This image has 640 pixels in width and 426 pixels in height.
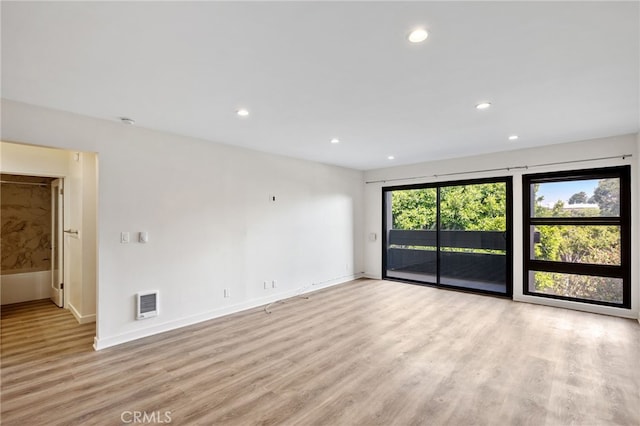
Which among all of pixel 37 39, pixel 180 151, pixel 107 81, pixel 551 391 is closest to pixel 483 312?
pixel 551 391

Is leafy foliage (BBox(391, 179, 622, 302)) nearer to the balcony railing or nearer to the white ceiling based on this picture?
the balcony railing

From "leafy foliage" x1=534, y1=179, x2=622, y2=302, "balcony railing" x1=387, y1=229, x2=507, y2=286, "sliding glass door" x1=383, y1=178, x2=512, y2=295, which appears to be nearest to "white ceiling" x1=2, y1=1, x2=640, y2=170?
"leafy foliage" x1=534, y1=179, x2=622, y2=302

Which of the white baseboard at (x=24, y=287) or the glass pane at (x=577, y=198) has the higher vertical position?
the glass pane at (x=577, y=198)

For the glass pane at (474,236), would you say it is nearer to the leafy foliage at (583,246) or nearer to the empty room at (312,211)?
the empty room at (312,211)

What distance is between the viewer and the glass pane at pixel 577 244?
14.3 ft

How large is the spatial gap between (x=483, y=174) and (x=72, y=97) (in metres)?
6.01

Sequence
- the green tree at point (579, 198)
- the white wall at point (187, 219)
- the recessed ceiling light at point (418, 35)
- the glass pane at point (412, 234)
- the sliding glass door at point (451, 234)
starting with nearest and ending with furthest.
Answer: the recessed ceiling light at point (418, 35) < the white wall at point (187, 219) < the green tree at point (579, 198) < the sliding glass door at point (451, 234) < the glass pane at point (412, 234)

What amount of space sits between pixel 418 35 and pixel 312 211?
4.25 meters

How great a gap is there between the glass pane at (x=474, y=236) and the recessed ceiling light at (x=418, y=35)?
4374 mm

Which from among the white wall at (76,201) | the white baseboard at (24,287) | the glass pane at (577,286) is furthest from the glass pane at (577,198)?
the white baseboard at (24,287)

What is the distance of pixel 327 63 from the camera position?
2.22 meters

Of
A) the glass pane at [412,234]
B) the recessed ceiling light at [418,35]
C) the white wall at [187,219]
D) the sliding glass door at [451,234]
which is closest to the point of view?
the recessed ceiling light at [418,35]

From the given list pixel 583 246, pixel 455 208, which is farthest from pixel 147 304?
pixel 583 246

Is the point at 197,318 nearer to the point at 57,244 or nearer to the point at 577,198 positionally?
the point at 57,244
